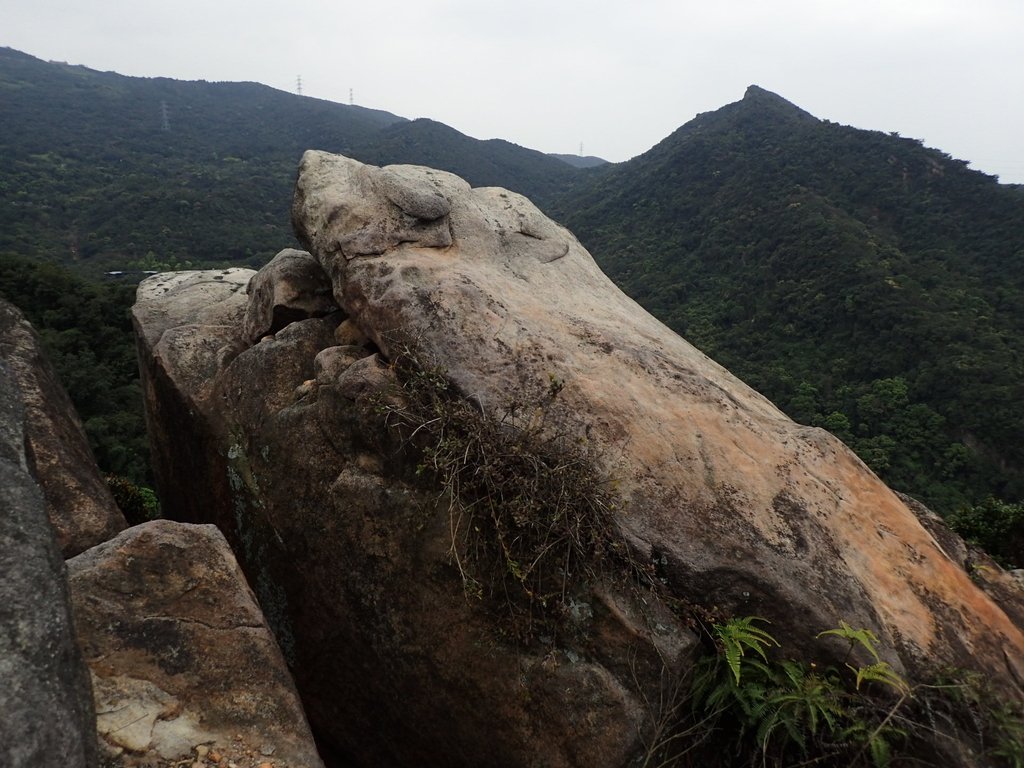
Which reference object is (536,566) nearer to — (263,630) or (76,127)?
(263,630)

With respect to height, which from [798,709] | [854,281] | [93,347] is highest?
[798,709]

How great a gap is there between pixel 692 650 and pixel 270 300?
5407mm

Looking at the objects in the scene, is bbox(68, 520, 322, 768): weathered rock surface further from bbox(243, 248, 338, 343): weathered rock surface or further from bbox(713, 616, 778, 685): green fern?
bbox(243, 248, 338, 343): weathered rock surface

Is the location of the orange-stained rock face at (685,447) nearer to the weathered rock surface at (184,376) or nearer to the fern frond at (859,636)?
the fern frond at (859,636)

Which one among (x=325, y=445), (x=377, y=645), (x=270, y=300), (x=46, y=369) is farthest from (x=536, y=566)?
(x=46, y=369)

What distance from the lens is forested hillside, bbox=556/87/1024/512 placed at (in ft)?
92.1

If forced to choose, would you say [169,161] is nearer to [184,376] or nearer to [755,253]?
[755,253]

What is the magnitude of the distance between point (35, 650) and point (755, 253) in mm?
51316

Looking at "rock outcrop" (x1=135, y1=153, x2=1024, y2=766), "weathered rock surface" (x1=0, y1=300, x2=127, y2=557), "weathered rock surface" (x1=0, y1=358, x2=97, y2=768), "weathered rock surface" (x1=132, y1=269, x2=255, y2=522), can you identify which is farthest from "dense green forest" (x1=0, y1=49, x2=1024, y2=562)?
"weathered rock surface" (x1=0, y1=300, x2=127, y2=557)

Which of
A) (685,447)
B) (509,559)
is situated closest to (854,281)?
(685,447)

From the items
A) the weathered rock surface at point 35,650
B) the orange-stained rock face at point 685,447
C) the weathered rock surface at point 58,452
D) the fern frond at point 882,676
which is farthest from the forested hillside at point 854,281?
the weathered rock surface at point 35,650

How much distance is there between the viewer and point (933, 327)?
32938mm

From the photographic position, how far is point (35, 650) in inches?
91.0

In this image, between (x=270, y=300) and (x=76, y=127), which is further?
(x=76, y=127)
